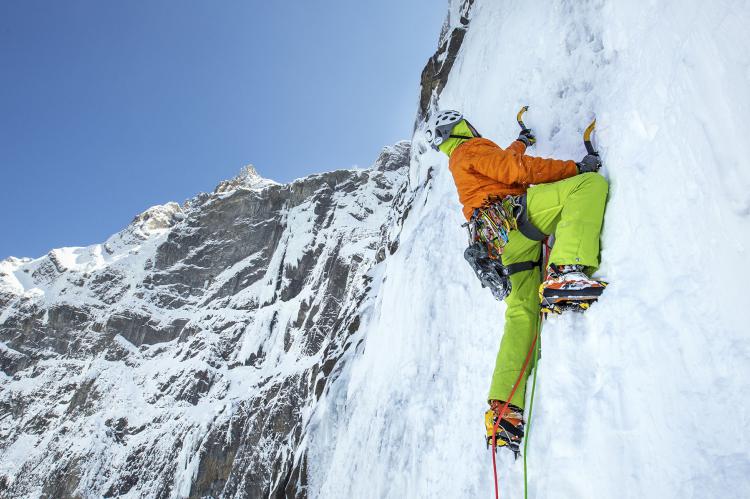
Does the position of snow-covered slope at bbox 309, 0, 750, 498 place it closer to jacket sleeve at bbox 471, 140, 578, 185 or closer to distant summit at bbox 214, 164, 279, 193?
jacket sleeve at bbox 471, 140, 578, 185

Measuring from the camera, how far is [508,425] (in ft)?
9.23

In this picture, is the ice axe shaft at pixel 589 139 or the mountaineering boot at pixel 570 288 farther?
the ice axe shaft at pixel 589 139

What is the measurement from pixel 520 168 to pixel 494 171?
21cm

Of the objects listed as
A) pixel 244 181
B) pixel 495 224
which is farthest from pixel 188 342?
pixel 495 224

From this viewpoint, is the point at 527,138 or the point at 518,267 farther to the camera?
the point at 527,138

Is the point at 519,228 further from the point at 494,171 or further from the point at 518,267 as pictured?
the point at 494,171

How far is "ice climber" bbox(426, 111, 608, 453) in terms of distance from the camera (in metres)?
2.61

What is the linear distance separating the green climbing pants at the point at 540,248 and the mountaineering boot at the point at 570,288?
56 millimetres

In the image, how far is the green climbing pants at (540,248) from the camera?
2604mm

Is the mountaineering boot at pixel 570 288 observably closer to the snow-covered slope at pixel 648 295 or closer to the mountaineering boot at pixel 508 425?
the snow-covered slope at pixel 648 295

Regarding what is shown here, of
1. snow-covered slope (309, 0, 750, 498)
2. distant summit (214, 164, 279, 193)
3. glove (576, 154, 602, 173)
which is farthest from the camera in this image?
distant summit (214, 164, 279, 193)

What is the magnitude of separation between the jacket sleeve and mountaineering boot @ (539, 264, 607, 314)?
87 centimetres

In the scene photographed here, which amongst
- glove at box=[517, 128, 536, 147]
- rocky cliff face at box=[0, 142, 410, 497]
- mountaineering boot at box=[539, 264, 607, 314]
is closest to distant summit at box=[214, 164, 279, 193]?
rocky cliff face at box=[0, 142, 410, 497]

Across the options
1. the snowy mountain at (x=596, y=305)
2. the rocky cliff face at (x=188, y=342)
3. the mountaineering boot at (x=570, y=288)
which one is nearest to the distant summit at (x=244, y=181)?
the rocky cliff face at (x=188, y=342)
